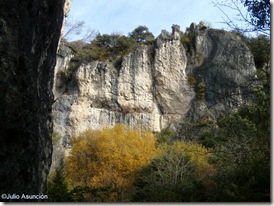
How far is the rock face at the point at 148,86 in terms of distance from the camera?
97.3ft

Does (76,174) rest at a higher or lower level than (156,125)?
lower

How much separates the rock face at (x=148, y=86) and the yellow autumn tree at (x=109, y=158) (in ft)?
17.6

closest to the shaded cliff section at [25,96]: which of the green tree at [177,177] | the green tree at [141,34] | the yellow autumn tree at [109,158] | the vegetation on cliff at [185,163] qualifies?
the vegetation on cliff at [185,163]

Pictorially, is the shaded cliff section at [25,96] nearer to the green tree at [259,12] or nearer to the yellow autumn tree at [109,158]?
the green tree at [259,12]

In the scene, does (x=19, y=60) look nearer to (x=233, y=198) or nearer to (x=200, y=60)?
(x=233, y=198)

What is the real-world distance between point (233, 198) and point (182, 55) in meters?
24.6

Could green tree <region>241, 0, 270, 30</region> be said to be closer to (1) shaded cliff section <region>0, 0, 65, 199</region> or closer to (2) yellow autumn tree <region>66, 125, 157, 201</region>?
(1) shaded cliff section <region>0, 0, 65, 199</region>

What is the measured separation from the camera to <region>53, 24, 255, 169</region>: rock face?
97.3 feet

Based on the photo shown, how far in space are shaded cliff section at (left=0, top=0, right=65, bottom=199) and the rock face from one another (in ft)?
78.2

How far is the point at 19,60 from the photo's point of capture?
4.27 meters

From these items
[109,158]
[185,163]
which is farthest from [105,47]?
[185,163]

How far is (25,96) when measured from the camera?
424 centimetres

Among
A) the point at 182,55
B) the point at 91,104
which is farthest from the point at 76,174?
the point at 182,55

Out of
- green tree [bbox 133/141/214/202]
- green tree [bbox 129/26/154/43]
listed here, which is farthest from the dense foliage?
green tree [bbox 133/141/214/202]
